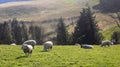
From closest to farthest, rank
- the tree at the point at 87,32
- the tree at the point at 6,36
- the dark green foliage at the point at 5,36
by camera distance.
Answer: the tree at the point at 87,32, the tree at the point at 6,36, the dark green foliage at the point at 5,36

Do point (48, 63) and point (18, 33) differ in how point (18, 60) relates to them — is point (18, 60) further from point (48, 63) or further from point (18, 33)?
point (18, 33)

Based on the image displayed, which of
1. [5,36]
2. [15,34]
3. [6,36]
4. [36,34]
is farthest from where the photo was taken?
[36,34]

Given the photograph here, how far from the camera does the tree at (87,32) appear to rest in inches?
3861

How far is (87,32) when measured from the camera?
101m

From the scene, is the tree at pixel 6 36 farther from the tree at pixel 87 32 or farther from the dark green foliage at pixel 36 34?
the tree at pixel 87 32

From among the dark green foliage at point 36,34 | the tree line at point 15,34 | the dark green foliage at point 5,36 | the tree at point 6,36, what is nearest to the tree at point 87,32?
the tree line at point 15,34

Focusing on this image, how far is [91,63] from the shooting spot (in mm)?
33594

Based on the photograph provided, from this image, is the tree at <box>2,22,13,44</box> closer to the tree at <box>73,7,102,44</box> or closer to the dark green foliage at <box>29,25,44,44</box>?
the dark green foliage at <box>29,25,44,44</box>

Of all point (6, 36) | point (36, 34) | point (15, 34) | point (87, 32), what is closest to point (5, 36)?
point (6, 36)

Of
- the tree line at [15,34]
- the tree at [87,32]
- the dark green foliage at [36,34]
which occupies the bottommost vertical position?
the dark green foliage at [36,34]

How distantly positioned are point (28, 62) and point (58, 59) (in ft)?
13.4

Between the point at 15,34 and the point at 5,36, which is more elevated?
the point at 5,36

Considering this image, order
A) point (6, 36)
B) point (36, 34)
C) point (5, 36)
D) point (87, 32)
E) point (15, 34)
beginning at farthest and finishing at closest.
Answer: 1. point (36, 34)
2. point (15, 34)
3. point (5, 36)
4. point (6, 36)
5. point (87, 32)

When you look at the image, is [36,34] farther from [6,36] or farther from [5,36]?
[6,36]
